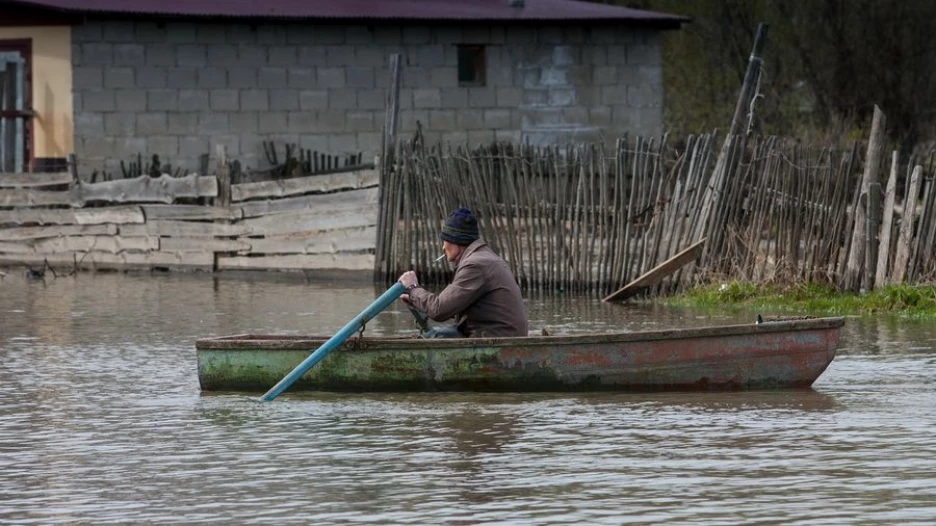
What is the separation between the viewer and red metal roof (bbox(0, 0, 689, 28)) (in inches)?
1020

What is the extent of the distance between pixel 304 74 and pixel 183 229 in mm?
4460

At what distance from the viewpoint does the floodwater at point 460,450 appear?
28.2 feet

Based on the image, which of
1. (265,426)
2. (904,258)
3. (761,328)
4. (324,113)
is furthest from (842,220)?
(324,113)

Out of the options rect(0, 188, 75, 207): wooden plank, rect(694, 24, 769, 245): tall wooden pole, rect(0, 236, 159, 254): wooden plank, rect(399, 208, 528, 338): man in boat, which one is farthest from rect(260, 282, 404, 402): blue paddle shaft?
rect(0, 188, 75, 207): wooden plank

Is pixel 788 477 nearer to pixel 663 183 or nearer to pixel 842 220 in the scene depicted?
pixel 842 220

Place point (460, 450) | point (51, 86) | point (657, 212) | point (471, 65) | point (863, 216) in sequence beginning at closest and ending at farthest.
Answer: point (460, 450)
point (863, 216)
point (657, 212)
point (51, 86)
point (471, 65)

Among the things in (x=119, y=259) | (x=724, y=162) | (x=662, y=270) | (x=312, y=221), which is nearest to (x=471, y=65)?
(x=312, y=221)

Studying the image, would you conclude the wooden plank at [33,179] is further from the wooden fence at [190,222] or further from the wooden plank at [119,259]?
the wooden plank at [119,259]

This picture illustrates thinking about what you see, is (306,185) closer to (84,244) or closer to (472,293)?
(84,244)

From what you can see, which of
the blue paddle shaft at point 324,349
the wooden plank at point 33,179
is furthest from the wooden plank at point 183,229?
the blue paddle shaft at point 324,349

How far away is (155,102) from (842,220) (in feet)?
40.3

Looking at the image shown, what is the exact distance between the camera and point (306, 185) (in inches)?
898

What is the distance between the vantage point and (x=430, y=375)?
1239 centimetres

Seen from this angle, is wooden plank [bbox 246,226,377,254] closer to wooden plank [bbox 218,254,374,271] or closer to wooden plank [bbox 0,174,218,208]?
wooden plank [bbox 218,254,374,271]
